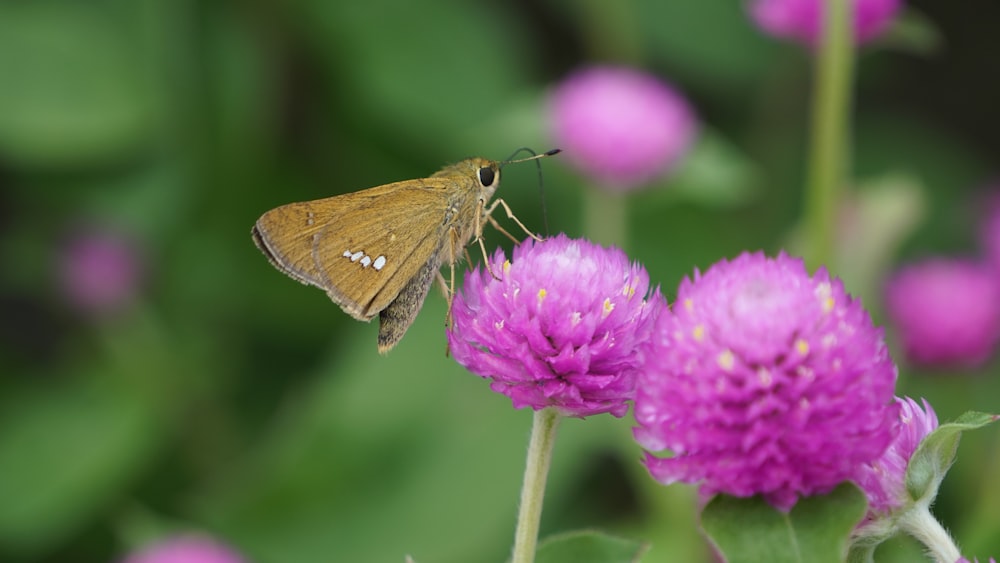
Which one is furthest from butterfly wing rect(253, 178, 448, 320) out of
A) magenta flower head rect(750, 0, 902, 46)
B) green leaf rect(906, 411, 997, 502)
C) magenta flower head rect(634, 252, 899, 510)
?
magenta flower head rect(750, 0, 902, 46)

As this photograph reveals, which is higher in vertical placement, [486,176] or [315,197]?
[315,197]

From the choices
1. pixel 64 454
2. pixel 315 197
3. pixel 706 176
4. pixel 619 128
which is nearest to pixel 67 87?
pixel 315 197

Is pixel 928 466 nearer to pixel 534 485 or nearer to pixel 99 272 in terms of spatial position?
pixel 534 485

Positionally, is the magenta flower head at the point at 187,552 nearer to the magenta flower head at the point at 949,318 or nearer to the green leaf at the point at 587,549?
the green leaf at the point at 587,549

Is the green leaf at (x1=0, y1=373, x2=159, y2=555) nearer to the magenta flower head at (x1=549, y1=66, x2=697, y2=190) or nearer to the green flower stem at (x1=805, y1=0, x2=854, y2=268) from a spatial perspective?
the magenta flower head at (x1=549, y1=66, x2=697, y2=190)

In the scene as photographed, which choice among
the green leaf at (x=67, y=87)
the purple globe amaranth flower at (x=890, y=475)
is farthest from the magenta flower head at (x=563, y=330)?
the green leaf at (x=67, y=87)

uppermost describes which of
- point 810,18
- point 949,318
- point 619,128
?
point 810,18

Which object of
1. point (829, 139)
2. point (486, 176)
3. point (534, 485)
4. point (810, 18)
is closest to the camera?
point (534, 485)
